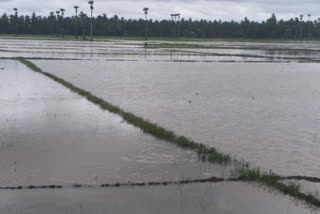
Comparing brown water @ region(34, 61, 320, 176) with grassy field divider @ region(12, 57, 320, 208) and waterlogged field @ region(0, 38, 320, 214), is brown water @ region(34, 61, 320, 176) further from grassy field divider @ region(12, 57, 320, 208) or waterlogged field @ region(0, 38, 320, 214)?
grassy field divider @ region(12, 57, 320, 208)

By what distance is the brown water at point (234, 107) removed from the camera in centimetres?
998

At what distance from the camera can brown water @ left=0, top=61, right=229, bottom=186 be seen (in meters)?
7.86

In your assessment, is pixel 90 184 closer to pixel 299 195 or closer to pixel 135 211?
pixel 135 211

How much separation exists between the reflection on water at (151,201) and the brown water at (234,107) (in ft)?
5.52

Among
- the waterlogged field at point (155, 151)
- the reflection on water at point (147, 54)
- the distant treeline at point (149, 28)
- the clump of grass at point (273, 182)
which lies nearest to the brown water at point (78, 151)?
the waterlogged field at point (155, 151)

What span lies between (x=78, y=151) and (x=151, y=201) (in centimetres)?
307

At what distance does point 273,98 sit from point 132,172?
11.4 m

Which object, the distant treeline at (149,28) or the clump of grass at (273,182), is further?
the distant treeline at (149,28)

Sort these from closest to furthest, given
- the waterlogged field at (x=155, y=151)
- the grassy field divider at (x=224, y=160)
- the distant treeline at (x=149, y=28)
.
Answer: the waterlogged field at (x=155, y=151) < the grassy field divider at (x=224, y=160) < the distant treeline at (x=149, y=28)

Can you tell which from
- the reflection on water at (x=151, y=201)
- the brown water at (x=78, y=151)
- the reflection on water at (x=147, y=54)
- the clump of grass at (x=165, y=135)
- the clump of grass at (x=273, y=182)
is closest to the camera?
the reflection on water at (x=151, y=201)

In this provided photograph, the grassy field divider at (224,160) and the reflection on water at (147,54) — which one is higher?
the reflection on water at (147,54)

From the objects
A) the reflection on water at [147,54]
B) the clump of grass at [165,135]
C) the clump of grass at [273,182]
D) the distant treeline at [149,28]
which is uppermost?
the distant treeline at [149,28]

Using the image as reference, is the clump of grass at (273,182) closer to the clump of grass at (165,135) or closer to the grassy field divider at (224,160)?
the grassy field divider at (224,160)

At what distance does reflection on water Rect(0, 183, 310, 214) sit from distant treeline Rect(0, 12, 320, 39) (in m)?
141
